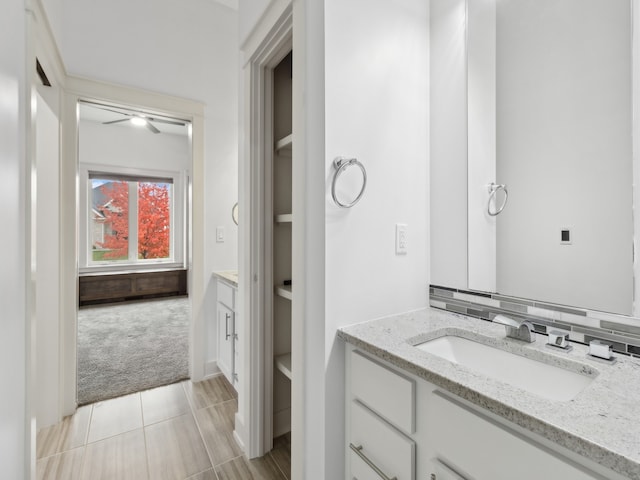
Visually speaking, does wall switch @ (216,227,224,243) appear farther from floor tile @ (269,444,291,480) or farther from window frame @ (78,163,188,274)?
window frame @ (78,163,188,274)

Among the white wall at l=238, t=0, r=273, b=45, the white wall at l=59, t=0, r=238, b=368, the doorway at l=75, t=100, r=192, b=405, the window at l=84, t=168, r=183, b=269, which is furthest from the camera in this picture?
the window at l=84, t=168, r=183, b=269

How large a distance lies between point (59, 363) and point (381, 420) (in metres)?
2.10

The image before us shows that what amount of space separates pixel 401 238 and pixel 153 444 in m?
1.80

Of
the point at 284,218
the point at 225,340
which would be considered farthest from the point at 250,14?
the point at 225,340

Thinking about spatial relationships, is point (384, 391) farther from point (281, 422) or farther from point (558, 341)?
point (281, 422)

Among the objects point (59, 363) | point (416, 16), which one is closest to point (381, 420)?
point (416, 16)

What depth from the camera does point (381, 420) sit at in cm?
99

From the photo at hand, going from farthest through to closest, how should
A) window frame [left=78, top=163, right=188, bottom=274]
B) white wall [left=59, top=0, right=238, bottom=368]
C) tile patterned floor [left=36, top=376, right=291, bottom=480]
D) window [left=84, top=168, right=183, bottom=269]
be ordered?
window [left=84, top=168, right=183, bottom=269] → window frame [left=78, top=163, right=188, bottom=274] → white wall [left=59, top=0, right=238, bottom=368] → tile patterned floor [left=36, top=376, right=291, bottom=480]

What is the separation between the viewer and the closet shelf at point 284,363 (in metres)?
1.64

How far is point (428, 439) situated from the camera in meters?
0.84

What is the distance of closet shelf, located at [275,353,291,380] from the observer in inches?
64.6

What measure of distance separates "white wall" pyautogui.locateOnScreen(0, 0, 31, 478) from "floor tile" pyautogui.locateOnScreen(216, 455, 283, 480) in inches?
31.8

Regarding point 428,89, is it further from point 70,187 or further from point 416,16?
point 70,187

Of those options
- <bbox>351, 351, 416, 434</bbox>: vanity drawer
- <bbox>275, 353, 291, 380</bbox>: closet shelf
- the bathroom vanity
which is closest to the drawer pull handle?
<bbox>351, 351, 416, 434</bbox>: vanity drawer
